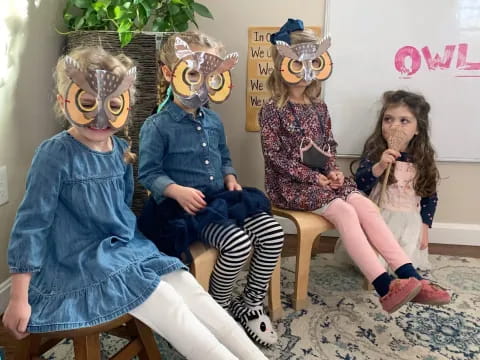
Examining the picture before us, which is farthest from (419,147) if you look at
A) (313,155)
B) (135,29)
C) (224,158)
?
(135,29)

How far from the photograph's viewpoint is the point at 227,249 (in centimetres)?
126

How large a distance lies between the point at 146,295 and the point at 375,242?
2.61 feet

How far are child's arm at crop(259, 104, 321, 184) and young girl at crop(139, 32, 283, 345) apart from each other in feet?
0.73

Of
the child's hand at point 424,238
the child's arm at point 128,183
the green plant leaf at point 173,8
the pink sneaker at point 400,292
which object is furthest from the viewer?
the child's hand at point 424,238

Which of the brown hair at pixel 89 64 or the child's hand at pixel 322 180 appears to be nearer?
the brown hair at pixel 89 64

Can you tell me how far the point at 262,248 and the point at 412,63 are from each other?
3.61 ft

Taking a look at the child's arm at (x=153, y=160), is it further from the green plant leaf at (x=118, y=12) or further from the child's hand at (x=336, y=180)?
the child's hand at (x=336, y=180)

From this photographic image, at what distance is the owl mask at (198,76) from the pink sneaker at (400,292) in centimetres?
72

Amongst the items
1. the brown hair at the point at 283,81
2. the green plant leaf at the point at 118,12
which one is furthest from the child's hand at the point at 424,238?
the green plant leaf at the point at 118,12

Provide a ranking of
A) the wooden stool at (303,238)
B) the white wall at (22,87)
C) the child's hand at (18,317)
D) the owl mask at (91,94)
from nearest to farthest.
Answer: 1. the child's hand at (18,317)
2. the owl mask at (91,94)
3. the white wall at (22,87)
4. the wooden stool at (303,238)

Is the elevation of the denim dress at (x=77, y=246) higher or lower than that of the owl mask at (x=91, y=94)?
lower

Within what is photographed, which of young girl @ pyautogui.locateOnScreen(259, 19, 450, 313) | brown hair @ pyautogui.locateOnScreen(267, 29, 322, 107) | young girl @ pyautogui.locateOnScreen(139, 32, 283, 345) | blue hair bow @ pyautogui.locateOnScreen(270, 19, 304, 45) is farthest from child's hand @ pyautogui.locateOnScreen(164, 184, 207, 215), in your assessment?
blue hair bow @ pyautogui.locateOnScreen(270, 19, 304, 45)

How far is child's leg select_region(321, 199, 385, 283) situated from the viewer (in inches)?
56.4

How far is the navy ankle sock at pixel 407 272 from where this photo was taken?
1.41 metres
